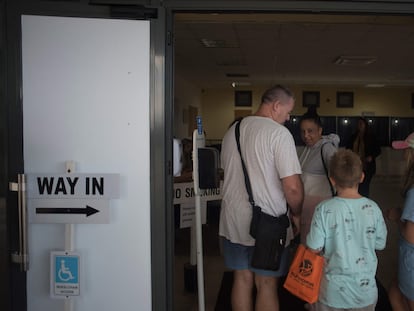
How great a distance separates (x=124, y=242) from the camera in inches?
77.0

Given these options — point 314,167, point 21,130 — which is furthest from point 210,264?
point 21,130

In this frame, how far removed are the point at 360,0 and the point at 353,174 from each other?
796mm

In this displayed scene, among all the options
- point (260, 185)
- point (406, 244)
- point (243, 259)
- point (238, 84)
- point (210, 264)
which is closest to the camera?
point (406, 244)

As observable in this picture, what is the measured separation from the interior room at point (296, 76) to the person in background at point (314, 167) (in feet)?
2.48

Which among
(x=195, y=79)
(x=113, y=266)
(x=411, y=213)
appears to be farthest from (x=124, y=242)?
(x=195, y=79)

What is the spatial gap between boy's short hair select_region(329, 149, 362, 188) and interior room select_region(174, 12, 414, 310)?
861mm

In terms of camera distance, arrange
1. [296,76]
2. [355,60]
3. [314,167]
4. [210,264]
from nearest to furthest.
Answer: [314,167] < [210,264] < [355,60] < [296,76]

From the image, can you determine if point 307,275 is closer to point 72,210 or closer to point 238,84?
point 72,210

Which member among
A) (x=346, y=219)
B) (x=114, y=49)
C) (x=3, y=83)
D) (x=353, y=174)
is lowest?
(x=346, y=219)

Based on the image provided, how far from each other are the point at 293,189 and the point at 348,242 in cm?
37

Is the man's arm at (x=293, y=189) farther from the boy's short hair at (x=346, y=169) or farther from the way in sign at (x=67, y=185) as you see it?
the way in sign at (x=67, y=185)

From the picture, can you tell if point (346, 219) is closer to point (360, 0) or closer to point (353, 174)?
point (353, 174)

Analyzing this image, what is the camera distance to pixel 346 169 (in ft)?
6.17

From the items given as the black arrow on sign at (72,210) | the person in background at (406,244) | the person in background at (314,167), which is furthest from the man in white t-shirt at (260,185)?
the black arrow on sign at (72,210)
